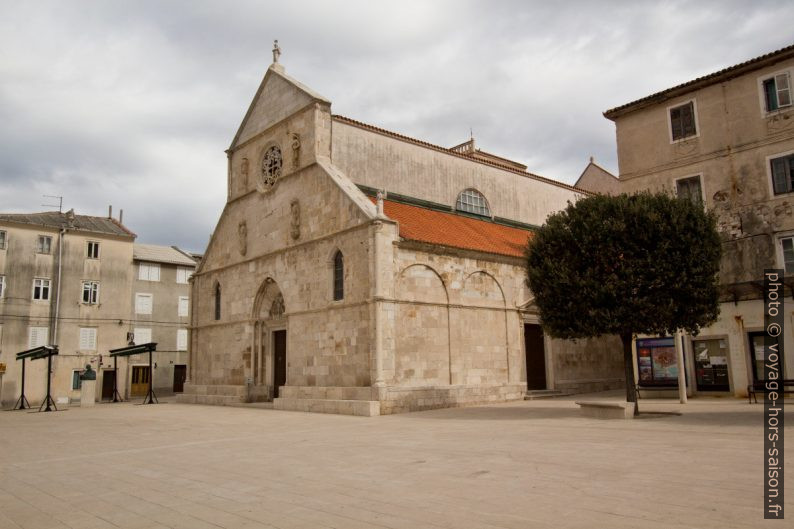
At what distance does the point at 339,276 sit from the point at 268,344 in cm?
694

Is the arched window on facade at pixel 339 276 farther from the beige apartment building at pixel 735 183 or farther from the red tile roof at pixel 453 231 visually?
the beige apartment building at pixel 735 183

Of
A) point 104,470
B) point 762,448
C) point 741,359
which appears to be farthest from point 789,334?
point 104,470

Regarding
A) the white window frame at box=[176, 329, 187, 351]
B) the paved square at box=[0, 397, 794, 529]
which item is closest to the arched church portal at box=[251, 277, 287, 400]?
the paved square at box=[0, 397, 794, 529]

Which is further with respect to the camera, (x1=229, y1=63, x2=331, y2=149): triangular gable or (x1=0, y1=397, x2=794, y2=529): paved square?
(x1=229, y1=63, x2=331, y2=149): triangular gable

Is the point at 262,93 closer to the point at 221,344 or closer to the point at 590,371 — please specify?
the point at 221,344

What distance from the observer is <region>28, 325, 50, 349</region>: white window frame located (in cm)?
4122

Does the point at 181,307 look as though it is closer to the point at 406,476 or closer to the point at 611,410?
the point at 611,410

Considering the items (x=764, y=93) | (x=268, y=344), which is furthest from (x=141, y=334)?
(x=764, y=93)

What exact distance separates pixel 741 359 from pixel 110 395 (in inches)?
1625

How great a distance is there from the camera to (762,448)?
1020 centimetres

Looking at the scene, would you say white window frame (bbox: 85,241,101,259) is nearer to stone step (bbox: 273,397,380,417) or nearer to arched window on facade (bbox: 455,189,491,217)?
stone step (bbox: 273,397,380,417)

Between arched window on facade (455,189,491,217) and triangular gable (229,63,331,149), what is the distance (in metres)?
8.73

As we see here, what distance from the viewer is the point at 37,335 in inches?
1635

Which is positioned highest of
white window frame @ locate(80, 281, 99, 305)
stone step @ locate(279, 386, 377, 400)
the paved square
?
white window frame @ locate(80, 281, 99, 305)
